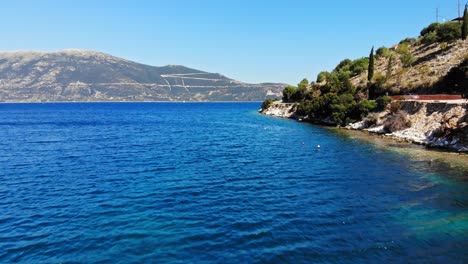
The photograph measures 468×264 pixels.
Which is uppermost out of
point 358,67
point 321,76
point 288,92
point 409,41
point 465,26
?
point 409,41

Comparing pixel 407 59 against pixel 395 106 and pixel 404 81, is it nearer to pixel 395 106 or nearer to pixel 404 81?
pixel 404 81

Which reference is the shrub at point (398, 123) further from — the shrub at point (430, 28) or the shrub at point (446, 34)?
the shrub at point (430, 28)

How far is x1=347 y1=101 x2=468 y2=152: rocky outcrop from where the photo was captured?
47469 millimetres

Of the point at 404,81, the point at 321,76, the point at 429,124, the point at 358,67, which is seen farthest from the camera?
the point at 321,76

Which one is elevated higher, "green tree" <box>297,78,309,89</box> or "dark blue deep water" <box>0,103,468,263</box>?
"green tree" <box>297,78,309,89</box>

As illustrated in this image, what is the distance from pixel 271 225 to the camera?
2019cm

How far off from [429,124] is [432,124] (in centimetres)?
78

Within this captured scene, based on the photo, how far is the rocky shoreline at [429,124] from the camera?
47441 mm

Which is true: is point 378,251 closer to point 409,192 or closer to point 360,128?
point 409,192

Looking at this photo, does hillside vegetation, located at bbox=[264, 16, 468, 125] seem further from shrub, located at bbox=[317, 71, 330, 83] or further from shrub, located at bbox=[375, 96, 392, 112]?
shrub, located at bbox=[317, 71, 330, 83]

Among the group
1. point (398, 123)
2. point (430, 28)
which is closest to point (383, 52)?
point (430, 28)

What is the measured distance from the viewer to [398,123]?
203 ft

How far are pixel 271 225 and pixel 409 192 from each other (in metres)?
13.9

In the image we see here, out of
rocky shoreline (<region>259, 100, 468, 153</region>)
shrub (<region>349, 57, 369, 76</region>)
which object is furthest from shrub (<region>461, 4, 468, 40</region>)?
rocky shoreline (<region>259, 100, 468, 153</region>)
